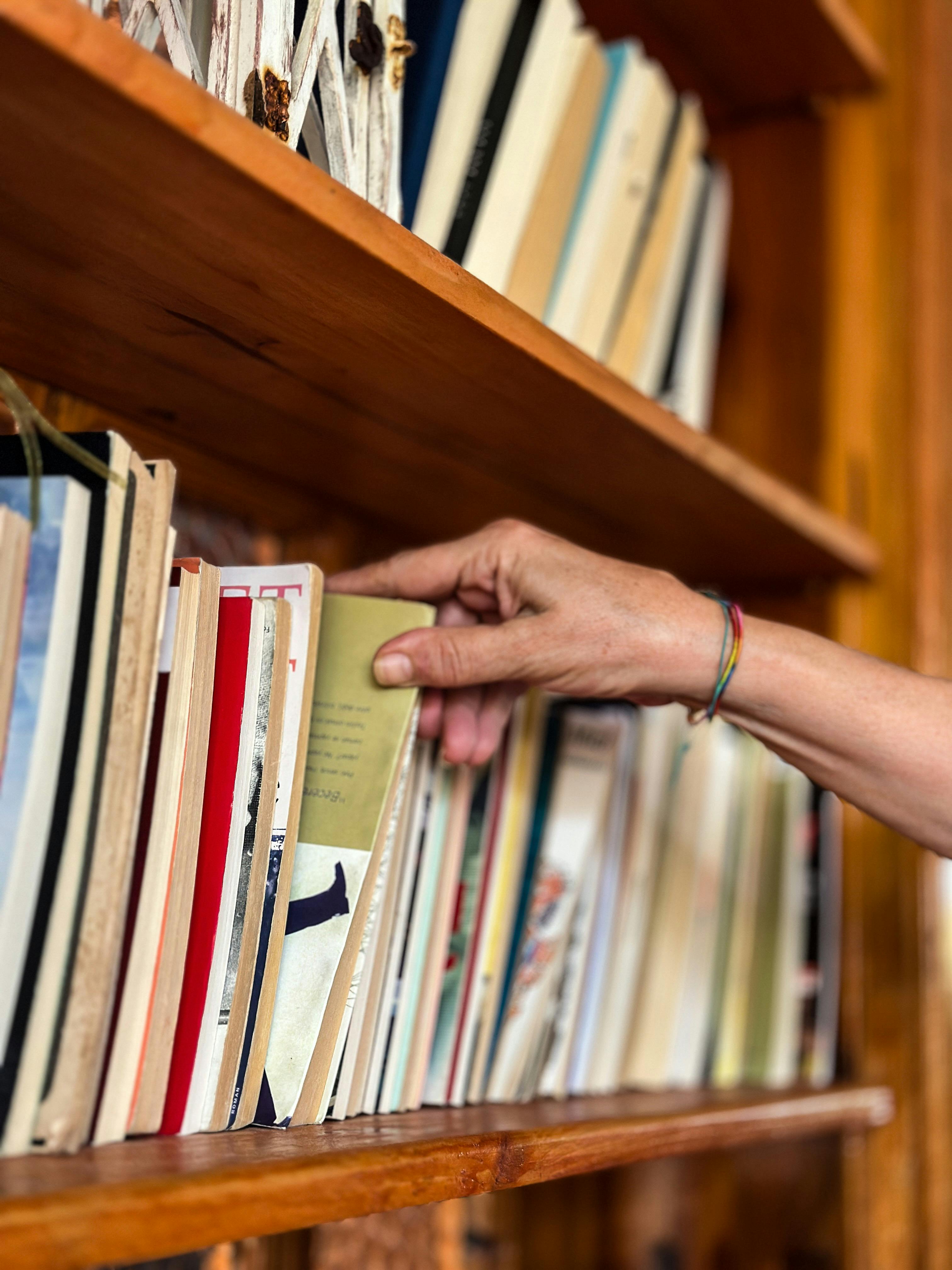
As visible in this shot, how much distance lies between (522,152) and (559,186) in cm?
6

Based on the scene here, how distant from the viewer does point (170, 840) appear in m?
0.59

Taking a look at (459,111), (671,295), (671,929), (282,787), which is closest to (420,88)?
(459,111)

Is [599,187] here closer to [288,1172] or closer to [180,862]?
[180,862]

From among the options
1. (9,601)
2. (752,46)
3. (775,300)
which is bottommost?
(9,601)

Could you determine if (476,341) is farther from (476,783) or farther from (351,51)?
(476,783)

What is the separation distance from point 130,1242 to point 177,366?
1.71 ft

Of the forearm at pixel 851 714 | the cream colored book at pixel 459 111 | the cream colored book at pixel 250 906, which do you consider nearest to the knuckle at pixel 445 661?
the cream colored book at pixel 250 906

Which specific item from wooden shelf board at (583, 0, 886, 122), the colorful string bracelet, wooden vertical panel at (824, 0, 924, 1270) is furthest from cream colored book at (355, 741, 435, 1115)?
wooden shelf board at (583, 0, 886, 122)

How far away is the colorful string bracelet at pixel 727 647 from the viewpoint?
83 cm

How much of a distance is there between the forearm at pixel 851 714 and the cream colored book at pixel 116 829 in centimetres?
45

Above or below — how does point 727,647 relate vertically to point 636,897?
above

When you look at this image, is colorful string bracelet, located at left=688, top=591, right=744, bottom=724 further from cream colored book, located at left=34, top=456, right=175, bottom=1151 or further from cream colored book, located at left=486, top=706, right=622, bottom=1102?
cream colored book, located at left=34, top=456, right=175, bottom=1151

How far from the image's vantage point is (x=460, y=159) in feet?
2.90

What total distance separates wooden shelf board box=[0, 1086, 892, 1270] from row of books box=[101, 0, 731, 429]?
0.55 meters
